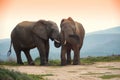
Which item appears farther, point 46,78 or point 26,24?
point 26,24

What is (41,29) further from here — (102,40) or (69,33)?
(102,40)

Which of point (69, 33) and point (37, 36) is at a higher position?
point (69, 33)

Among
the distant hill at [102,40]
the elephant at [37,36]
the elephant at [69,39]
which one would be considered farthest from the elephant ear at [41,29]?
the distant hill at [102,40]

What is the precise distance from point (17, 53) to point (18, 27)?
162cm

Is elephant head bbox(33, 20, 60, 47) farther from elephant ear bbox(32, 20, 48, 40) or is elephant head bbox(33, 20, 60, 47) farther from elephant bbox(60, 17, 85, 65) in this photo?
elephant bbox(60, 17, 85, 65)

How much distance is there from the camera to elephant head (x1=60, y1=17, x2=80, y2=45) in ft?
96.9

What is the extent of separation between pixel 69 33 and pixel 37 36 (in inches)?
86.7

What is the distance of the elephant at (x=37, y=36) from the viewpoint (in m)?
30.4

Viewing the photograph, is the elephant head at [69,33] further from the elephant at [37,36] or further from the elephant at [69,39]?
the elephant at [37,36]

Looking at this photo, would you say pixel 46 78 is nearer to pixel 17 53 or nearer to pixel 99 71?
A: pixel 99 71

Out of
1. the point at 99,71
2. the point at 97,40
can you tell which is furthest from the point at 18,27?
the point at 97,40

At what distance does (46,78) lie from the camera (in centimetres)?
2066

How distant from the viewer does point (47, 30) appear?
1214 inches

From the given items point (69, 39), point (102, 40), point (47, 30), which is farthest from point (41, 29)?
point (102, 40)
